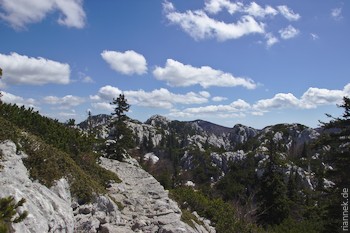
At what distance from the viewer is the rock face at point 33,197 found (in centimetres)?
1016

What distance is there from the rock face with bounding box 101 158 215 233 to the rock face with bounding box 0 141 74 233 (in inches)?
121

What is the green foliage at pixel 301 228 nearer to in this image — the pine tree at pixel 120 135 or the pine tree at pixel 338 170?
the pine tree at pixel 338 170

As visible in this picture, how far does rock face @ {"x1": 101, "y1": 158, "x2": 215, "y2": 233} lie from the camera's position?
15530mm

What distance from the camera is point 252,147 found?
145625mm

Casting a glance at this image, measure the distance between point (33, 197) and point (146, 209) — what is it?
26.9 feet

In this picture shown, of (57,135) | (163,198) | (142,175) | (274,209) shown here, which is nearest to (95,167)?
(57,135)

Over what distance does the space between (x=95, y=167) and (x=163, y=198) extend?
5417mm

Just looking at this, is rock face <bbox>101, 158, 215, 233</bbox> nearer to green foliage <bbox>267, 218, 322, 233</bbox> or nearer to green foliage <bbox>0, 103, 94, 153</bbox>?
green foliage <bbox>0, 103, 94, 153</bbox>

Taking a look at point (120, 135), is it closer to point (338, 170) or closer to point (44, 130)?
point (44, 130)

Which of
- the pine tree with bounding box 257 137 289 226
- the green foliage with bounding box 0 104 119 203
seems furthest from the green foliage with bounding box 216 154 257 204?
the green foliage with bounding box 0 104 119 203

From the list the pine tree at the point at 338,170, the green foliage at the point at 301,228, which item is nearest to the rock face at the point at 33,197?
the pine tree at the point at 338,170

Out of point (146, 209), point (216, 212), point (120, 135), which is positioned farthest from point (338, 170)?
point (120, 135)

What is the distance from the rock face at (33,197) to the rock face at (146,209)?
307 cm

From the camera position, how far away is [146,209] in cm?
1855
